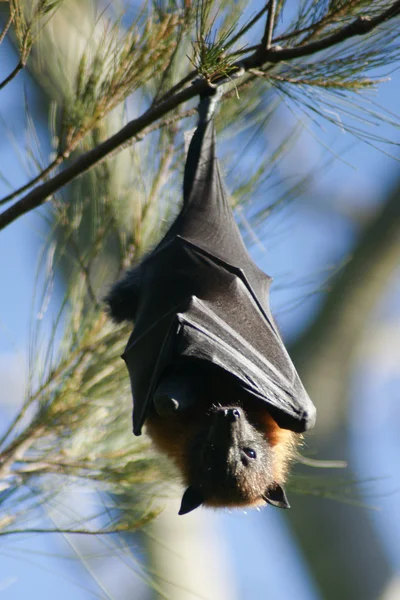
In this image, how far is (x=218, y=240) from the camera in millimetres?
4184

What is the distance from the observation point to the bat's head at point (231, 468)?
379 cm

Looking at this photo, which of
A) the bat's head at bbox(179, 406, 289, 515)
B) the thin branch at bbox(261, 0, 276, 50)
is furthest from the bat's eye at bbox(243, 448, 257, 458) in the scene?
the thin branch at bbox(261, 0, 276, 50)

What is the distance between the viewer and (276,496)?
4.02 metres

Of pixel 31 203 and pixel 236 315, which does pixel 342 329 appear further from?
pixel 31 203

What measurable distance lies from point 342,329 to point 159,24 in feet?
20.2

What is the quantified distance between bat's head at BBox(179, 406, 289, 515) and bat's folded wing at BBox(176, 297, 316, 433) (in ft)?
0.48

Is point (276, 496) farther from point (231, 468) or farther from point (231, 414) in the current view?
point (231, 414)

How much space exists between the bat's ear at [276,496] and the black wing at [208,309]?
360 mm

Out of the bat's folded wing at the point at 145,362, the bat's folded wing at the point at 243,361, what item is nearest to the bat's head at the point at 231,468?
the bat's folded wing at the point at 243,361

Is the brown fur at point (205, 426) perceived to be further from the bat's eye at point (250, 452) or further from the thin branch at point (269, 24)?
the thin branch at point (269, 24)

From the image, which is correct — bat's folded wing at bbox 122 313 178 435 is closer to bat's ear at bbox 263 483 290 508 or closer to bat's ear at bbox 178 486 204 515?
bat's ear at bbox 178 486 204 515

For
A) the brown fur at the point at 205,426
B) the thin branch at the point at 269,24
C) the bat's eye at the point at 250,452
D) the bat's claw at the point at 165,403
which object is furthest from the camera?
the brown fur at the point at 205,426

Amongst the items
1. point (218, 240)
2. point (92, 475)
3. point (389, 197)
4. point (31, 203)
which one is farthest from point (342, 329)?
point (31, 203)

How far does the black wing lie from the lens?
374cm
